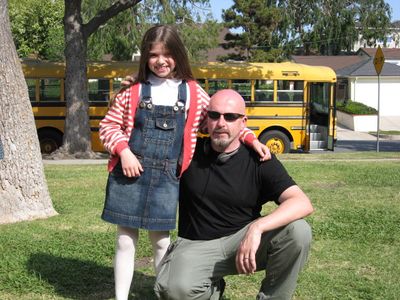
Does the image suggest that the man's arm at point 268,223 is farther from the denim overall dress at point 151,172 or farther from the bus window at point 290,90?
the bus window at point 290,90

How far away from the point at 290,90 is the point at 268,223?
46.2 ft

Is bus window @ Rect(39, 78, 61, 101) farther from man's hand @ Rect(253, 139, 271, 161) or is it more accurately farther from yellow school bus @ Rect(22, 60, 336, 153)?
man's hand @ Rect(253, 139, 271, 161)

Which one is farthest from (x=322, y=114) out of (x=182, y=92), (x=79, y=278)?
(x=182, y=92)

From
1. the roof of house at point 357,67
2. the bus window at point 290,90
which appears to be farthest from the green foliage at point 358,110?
the bus window at point 290,90

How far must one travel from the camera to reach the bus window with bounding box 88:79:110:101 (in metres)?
16.4

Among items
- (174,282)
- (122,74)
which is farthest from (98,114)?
(174,282)

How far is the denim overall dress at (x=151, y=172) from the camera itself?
3496mm

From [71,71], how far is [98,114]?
229 centimetres

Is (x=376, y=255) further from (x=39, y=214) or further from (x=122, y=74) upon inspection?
(x=122, y=74)

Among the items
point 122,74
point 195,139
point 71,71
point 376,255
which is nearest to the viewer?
point 195,139

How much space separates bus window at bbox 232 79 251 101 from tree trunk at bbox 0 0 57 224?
11145 mm

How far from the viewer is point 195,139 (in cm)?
358

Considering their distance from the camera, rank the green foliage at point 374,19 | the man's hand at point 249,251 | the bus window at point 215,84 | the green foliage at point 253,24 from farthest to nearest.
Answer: the green foliage at point 374,19, the green foliage at point 253,24, the bus window at point 215,84, the man's hand at point 249,251

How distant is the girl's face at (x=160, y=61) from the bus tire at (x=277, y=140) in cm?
1342
